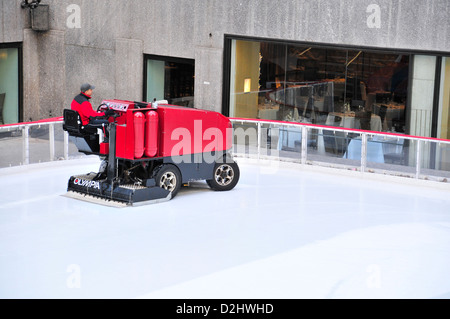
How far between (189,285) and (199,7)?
10290 mm

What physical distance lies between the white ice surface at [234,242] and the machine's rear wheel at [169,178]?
183 millimetres

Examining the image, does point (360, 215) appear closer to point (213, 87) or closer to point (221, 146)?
point (221, 146)

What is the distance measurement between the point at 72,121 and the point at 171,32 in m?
6.93

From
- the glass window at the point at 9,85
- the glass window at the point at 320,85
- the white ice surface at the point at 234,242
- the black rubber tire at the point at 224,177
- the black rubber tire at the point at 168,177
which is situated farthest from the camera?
the glass window at the point at 9,85

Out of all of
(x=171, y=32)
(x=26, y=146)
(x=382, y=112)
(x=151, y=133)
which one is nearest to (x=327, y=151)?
(x=382, y=112)

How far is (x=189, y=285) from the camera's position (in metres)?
6.60

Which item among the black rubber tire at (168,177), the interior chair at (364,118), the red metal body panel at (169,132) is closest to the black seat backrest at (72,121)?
the red metal body panel at (169,132)

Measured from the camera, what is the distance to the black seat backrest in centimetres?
978

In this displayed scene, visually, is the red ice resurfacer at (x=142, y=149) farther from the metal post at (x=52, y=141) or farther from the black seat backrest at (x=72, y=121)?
the metal post at (x=52, y=141)

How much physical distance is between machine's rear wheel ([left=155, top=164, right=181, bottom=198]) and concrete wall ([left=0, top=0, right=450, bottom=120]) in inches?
220

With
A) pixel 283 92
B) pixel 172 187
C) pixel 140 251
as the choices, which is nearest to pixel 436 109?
pixel 283 92

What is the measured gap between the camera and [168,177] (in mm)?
10227

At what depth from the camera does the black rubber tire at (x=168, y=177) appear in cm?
1002

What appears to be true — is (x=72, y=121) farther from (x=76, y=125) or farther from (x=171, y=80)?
(x=171, y=80)
